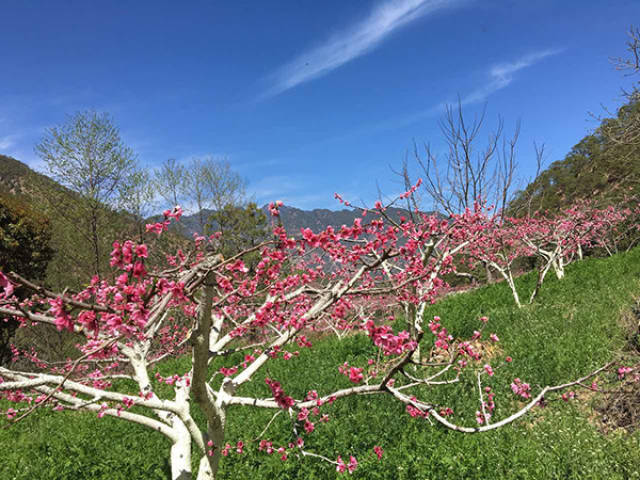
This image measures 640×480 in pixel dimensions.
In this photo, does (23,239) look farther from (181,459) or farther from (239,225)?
(181,459)

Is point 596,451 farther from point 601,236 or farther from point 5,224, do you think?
point 601,236

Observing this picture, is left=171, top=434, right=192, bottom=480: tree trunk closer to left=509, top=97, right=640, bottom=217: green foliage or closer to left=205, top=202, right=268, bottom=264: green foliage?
left=205, top=202, right=268, bottom=264: green foliage

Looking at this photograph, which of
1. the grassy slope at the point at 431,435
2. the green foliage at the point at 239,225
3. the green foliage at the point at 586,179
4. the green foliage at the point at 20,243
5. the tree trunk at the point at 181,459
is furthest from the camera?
the green foliage at the point at 586,179

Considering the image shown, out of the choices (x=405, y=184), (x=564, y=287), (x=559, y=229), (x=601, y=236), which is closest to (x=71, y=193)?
(x=405, y=184)

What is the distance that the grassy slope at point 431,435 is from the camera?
4.32m

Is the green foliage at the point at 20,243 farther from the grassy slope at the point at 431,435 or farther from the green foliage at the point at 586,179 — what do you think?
the green foliage at the point at 586,179

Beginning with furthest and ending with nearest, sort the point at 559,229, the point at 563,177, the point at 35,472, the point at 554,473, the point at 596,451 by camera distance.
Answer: the point at 563,177
the point at 559,229
the point at 35,472
the point at 596,451
the point at 554,473

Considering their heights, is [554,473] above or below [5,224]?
below

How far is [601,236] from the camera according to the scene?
24828 millimetres

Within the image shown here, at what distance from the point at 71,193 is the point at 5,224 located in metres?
2.86

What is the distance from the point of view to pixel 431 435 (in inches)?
206

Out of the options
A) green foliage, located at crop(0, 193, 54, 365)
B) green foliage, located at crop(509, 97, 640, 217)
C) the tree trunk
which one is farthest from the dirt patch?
green foliage, located at crop(509, 97, 640, 217)

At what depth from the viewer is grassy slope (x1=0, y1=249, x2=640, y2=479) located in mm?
4316

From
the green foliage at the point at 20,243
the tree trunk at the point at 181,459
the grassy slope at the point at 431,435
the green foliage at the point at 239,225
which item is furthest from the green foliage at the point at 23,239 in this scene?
the tree trunk at the point at 181,459
